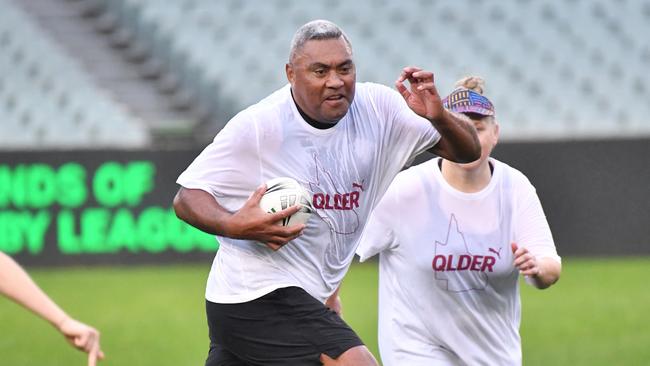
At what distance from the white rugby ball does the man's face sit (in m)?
0.39

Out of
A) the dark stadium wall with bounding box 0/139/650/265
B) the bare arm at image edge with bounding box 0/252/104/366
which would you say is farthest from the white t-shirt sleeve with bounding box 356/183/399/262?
the dark stadium wall with bounding box 0/139/650/265

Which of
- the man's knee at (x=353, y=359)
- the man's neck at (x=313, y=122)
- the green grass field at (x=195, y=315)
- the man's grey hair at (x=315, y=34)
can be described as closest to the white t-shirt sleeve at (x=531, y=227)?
the man's knee at (x=353, y=359)

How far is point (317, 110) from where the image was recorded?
19.6 ft

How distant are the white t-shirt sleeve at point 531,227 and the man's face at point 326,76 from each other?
1326 mm

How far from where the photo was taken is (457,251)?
6.80m

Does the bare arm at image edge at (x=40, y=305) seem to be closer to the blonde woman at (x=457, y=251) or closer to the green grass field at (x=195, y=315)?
the blonde woman at (x=457, y=251)

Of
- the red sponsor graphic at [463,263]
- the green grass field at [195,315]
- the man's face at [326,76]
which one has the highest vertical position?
the man's face at [326,76]

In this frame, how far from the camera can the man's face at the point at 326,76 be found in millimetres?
5895

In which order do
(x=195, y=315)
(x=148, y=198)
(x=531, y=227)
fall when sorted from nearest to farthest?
(x=531, y=227)
(x=195, y=315)
(x=148, y=198)

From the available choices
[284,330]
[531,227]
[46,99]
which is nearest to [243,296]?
[284,330]

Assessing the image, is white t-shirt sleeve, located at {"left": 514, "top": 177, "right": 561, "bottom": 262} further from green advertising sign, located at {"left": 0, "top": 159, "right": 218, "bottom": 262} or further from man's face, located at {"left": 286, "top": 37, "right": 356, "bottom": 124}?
green advertising sign, located at {"left": 0, "top": 159, "right": 218, "bottom": 262}

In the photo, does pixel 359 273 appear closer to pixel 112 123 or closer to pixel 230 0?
pixel 112 123

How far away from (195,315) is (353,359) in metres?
7.85

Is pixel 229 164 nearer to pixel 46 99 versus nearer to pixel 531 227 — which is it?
pixel 531 227
